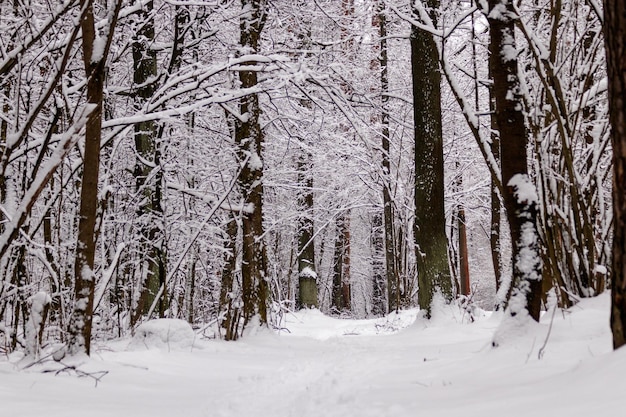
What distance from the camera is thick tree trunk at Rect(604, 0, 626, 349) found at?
2.13 metres

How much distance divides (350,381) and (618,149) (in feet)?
7.15

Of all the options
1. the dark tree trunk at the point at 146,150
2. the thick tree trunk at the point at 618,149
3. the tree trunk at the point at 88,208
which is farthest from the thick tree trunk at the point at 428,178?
the thick tree trunk at the point at 618,149

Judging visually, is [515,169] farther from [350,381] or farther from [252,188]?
[252,188]

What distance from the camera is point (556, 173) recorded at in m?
3.79

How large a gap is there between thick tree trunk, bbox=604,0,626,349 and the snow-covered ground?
19 centimetres

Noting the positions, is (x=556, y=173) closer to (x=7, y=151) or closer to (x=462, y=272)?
(x=7, y=151)

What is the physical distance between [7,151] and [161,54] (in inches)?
285

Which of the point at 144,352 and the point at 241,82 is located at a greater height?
the point at 241,82

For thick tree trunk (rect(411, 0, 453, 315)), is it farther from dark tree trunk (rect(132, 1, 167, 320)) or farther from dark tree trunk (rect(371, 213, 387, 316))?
dark tree trunk (rect(371, 213, 387, 316))

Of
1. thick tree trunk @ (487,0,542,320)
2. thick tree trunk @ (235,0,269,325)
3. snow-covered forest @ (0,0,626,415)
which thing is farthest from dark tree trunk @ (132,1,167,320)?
thick tree trunk @ (487,0,542,320)

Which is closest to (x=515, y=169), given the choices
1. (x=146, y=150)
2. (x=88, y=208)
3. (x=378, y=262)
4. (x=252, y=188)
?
(x=88, y=208)

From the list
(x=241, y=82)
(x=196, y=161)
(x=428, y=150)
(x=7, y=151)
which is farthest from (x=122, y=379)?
(x=196, y=161)

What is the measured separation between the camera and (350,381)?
3.59m

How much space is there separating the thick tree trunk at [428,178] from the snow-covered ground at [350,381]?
2435 mm
